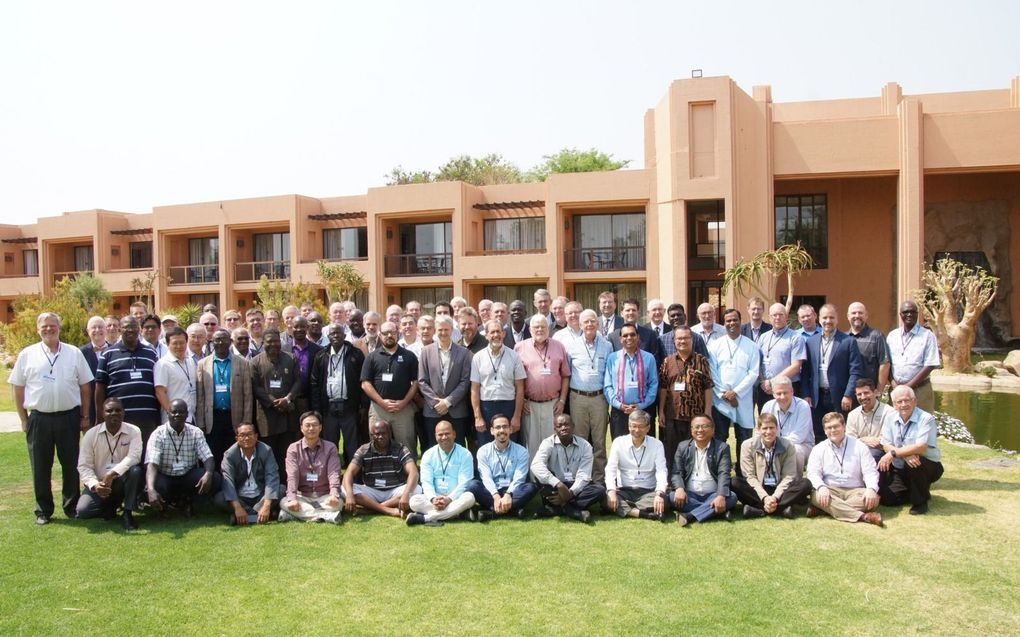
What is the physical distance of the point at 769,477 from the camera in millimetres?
7160

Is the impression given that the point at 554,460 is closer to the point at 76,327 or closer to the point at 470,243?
the point at 76,327

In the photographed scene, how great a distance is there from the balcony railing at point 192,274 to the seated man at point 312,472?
29.3m

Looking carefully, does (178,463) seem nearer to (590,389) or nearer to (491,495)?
(491,495)

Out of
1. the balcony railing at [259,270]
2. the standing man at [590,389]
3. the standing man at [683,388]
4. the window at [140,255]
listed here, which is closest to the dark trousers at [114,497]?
the standing man at [590,389]

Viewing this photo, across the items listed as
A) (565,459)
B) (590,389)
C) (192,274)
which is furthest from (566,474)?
(192,274)

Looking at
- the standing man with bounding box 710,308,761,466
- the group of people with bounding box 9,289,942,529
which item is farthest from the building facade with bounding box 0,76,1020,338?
the group of people with bounding box 9,289,942,529

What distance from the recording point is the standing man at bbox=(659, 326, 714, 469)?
7.55 metres

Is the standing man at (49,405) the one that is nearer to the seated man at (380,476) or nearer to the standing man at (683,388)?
the seated man at (380,476)

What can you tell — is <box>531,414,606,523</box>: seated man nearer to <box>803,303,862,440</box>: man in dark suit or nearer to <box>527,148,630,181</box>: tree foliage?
<box>803,303,862,440</box>: man in dark suit

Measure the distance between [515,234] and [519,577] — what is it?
25430 mm

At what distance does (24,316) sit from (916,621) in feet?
76.1

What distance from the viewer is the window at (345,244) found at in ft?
106

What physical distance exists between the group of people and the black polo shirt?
0.01 metres

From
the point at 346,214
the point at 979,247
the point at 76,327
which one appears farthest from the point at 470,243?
the point at 979,247
